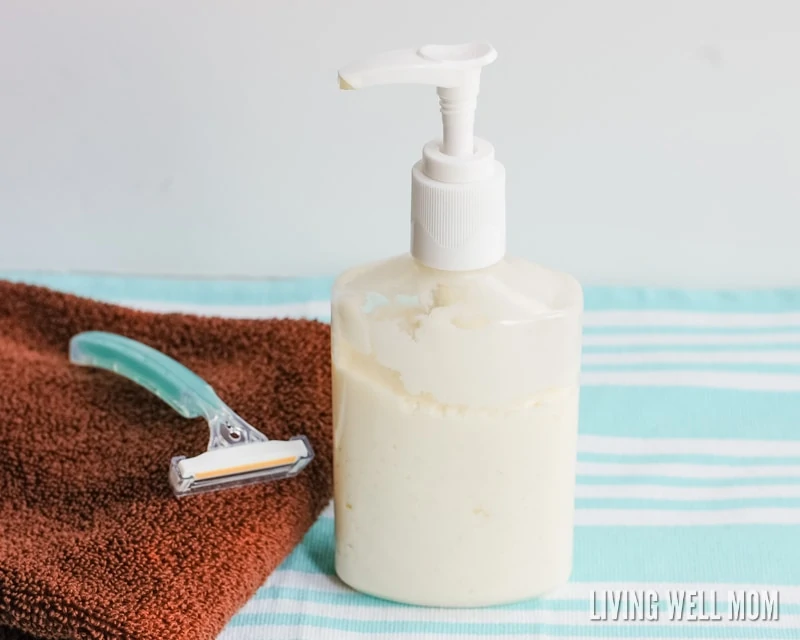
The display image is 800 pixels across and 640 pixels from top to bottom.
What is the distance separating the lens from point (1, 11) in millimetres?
757

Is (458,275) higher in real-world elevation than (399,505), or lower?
higher

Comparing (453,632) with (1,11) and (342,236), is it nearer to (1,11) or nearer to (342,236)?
(342,236)

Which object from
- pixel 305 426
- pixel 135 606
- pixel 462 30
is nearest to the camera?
pixel 135 606

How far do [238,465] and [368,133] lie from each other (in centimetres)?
29

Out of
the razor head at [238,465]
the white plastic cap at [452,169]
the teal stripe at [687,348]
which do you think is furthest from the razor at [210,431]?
the teal stripe at [687,348]

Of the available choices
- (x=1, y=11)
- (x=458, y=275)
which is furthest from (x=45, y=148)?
(x=458, y=275)

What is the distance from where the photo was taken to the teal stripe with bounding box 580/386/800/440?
659 mm

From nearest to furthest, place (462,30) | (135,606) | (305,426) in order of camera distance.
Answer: (135,606), (305,426), (462,30)

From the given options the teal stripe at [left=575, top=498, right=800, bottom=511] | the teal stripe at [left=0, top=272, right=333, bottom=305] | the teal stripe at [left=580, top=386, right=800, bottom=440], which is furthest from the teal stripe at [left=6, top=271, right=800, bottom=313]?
the teal stripe at [left=575, top=498, right=800, bottom=511]

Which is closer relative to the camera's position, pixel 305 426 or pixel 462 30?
pixel 305 426

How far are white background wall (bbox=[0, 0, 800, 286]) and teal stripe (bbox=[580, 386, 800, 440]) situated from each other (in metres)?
0.13

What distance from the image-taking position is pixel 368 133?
2.51 feet

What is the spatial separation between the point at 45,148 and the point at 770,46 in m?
0.47

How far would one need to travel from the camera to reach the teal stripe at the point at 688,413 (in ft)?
2.16
